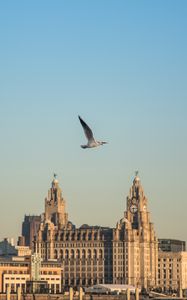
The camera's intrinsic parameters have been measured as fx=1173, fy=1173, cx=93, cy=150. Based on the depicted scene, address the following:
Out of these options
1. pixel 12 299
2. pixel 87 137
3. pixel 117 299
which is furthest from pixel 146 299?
pixel 87 137

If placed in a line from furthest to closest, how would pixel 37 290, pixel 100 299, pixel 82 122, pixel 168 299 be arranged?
pixel 37 290
pixel 100 299
pixel 168 299
pixel 82 122

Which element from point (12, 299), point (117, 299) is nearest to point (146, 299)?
point (117, 299)

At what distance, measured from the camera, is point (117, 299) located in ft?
577

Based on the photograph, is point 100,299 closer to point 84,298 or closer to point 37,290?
point 84,298

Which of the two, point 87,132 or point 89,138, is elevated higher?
point 87,132

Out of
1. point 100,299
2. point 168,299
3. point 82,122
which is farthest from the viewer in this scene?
point 100,299

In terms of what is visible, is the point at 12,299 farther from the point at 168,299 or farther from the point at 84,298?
the point at 168,299

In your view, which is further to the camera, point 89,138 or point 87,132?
point 89,138

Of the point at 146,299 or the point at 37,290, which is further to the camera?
the point at 37,290

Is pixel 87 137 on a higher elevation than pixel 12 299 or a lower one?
higher

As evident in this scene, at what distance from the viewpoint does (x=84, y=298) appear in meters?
176

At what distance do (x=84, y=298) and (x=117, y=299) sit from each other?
4949 mm

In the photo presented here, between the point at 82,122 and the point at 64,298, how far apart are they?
266ft

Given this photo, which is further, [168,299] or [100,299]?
[100,299]
